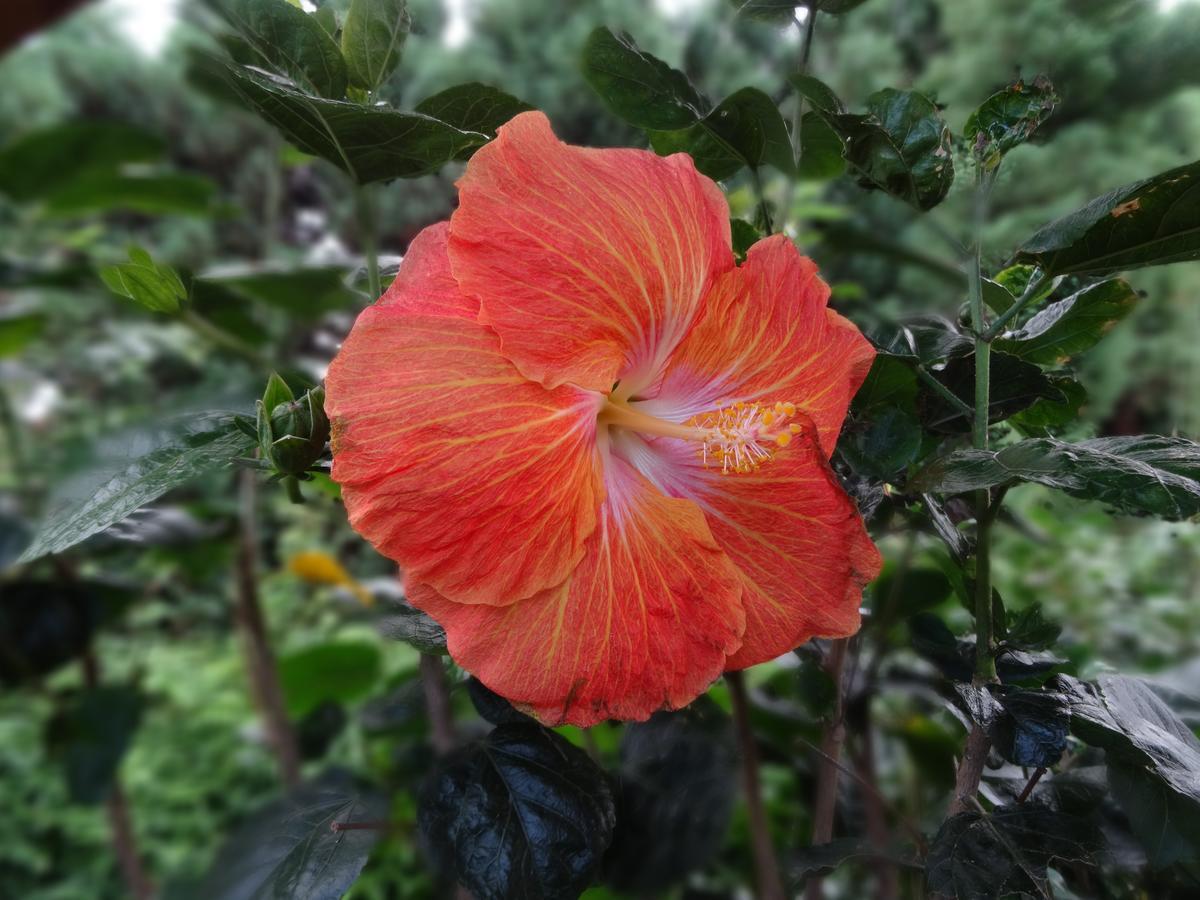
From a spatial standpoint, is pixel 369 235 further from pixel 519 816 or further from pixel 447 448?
pixel 519 816


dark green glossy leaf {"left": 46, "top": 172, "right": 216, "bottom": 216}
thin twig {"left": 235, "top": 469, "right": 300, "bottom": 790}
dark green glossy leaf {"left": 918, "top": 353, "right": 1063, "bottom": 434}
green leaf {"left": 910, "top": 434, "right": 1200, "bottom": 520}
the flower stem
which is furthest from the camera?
dark green glossy leaf {"left": 46, "top": 172, "right": 216, "bottom": 216}

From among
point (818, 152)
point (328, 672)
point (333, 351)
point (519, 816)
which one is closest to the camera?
point (519, 816)

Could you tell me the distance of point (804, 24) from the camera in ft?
1.76

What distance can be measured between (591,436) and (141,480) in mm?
213

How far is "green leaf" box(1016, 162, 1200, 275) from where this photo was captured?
389 mm

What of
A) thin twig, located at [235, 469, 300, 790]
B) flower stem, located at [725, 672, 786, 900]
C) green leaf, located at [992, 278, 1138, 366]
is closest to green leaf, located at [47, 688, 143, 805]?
thin twig, located at [235, 469, 300, 790]

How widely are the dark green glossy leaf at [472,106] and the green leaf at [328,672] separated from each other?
97 centimetres

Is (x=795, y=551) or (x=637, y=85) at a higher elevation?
(x=637, y=85)

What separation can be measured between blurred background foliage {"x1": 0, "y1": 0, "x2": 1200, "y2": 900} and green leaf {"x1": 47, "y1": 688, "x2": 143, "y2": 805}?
97mm

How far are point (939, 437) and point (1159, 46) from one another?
0.41 m

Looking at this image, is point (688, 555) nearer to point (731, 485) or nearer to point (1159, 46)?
point (731, 485)

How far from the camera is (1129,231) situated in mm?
407

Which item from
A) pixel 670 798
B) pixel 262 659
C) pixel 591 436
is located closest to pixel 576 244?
pixel 591 436

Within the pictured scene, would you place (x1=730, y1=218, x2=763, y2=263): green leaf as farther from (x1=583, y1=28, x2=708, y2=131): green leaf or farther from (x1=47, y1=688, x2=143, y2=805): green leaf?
(x1=47, y1=688, x2=143, y2=805): green leaf
